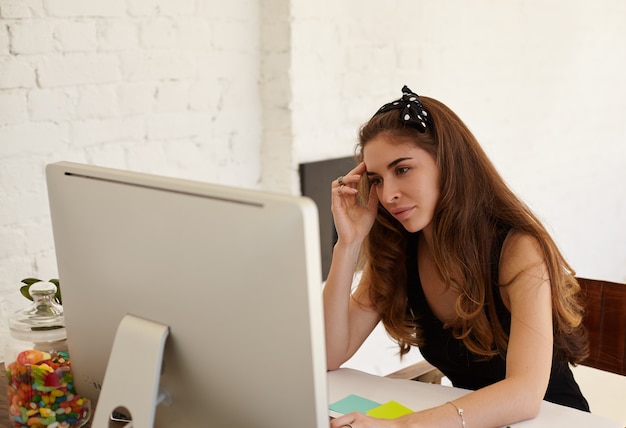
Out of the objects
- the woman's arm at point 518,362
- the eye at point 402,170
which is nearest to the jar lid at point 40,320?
the woman's arm at point 518,362

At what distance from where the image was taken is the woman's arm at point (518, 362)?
1406mm

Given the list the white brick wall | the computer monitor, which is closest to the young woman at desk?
the computer monitor

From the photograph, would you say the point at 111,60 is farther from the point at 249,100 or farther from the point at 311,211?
the point at 311,211

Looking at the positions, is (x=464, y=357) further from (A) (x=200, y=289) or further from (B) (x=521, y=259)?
(A) (x=200, y=289)

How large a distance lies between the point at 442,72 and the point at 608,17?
1.46 meters

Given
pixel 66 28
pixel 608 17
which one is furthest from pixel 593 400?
pixel 608 17

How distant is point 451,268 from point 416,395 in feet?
0.98

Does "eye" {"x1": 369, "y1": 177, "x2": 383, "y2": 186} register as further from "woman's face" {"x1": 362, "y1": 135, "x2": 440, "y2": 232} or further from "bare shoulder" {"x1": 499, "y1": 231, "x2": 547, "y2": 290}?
"bare shoulder" {"x1": 499, "y1": 231, "x2": 547, "y2": 290}

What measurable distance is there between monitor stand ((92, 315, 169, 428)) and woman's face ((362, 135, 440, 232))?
2.40 ft

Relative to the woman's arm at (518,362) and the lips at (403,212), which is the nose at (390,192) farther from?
the woman's arm at (518,362)

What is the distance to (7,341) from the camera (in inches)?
53.2

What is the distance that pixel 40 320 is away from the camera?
4.45 feet

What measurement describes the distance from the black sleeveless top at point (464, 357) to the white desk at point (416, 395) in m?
0.17

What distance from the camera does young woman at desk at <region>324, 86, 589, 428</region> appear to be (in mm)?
1571
